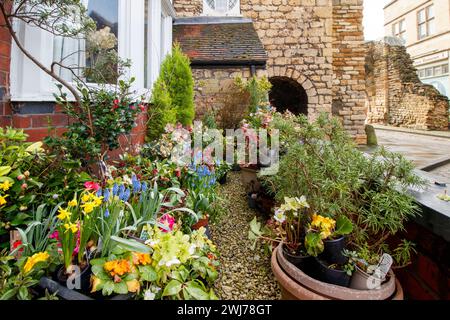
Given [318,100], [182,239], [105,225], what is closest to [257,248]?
[182,239]

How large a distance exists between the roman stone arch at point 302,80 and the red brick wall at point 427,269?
26.5 feet

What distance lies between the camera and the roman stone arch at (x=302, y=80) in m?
9.30

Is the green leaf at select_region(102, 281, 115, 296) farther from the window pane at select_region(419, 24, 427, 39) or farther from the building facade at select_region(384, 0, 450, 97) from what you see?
the window pane at select_region(419, 24, 427, 39)

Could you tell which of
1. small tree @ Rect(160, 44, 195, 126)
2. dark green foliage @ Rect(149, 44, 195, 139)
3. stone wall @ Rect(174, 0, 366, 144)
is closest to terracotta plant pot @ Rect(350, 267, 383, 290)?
dark green foliage @ Rect(149, 44, 195, 139)

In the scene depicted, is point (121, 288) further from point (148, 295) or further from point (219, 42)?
point (219, 42)

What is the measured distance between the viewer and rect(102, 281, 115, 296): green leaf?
130 centimetres

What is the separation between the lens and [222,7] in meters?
9.21

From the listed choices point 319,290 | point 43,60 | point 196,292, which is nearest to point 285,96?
point 43,60

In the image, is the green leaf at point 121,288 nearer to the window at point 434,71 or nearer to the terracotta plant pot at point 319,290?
the terracotta plant pot at point 319,290

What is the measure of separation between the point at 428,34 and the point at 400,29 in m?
3.93

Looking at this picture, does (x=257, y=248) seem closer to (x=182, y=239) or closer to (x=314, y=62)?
(x=182, y=239)

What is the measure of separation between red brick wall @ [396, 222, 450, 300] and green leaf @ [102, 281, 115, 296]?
6.17ft

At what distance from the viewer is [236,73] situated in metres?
6.95

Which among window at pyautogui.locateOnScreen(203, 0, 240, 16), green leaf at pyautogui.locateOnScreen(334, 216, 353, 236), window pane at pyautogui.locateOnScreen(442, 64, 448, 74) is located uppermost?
window pane at pyautogui.locateOnScreen(442, 64, 448, 74)
